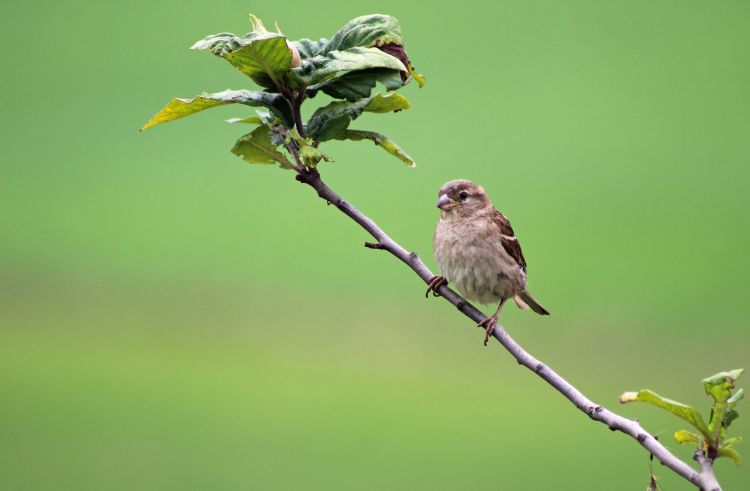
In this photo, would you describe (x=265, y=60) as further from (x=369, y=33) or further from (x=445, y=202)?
(x=445, y=202)

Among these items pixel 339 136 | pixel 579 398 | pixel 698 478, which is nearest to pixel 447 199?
pixel 339 136

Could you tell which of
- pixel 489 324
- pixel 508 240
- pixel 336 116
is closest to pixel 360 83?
pixel 336 116

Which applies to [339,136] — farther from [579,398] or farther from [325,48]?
[579,398]

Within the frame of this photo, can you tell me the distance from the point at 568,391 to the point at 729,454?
0.28m

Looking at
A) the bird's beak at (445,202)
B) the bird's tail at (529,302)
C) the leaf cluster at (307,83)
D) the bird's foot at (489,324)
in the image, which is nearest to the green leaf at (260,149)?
the leaf cluster at (307,83)

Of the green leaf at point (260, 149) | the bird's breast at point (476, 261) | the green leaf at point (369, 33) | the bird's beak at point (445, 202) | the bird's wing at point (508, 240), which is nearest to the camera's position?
the green leaf at point (369, 33)

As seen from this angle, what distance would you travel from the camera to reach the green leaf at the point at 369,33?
5.82 ft

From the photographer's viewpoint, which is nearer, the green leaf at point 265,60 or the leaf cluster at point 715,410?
the leaf cluster at point 715,410

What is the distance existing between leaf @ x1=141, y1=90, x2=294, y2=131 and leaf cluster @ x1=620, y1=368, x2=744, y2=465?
3.23 ft

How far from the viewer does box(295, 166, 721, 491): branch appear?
4.13 ft

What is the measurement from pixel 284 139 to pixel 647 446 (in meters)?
1.01

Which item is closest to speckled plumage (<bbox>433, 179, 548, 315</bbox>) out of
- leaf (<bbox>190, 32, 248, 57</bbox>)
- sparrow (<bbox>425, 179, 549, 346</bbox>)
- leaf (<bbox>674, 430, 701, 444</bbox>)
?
sparrow (<bbox>425, 179, 549, 346</bbox>)

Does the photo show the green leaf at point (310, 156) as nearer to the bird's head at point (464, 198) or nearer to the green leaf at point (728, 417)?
the green leaf at point (728, 417)

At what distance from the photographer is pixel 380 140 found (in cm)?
193
